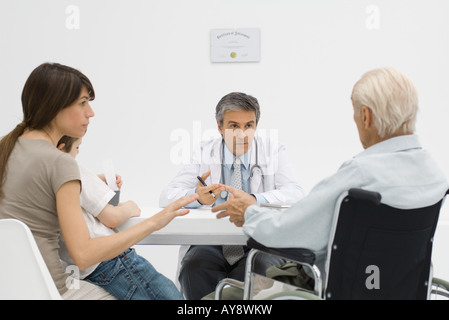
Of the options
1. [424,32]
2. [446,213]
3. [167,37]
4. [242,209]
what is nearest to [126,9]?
[167,37]

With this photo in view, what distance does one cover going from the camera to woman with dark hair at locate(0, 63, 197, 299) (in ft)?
4.34

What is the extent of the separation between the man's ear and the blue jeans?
83 cm

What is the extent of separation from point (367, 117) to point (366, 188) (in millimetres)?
242

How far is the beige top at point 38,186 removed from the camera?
1.34 m

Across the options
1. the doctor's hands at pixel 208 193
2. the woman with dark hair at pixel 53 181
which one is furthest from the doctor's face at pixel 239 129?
the woman with dark hair at pixel 53 181

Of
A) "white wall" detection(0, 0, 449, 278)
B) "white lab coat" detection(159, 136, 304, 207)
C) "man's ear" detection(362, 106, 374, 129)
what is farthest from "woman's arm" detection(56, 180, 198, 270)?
"white wall" detection(0, 0, 449, 278)

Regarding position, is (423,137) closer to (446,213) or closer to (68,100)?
(446,213)

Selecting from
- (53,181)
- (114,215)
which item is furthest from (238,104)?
(53,181)

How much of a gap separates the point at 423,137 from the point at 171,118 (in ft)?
6.59

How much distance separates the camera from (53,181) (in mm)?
1330

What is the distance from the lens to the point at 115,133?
3.88 meters

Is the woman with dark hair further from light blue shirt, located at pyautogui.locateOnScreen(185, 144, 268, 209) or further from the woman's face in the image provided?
light blue shirt, located at pyautogui.locateOnScreen(185, 144, 268, 209)

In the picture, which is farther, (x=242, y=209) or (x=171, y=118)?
(x=171, y=118)

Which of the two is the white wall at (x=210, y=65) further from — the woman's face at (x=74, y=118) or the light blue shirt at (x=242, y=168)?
the woman's face at (x=74, y=118)
